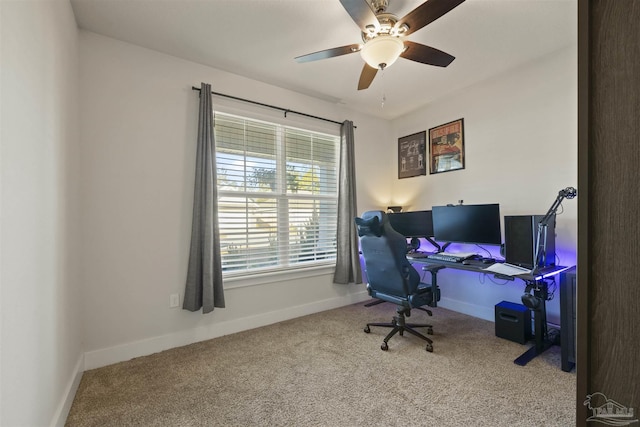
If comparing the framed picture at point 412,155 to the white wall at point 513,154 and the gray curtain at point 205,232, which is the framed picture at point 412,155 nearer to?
the white wall at point 513,154

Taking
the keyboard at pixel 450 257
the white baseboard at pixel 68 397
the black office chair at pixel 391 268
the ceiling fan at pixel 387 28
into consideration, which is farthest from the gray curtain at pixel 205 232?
the keyboard at pixel 450 257

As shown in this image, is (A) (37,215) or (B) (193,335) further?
(B) (193,335)

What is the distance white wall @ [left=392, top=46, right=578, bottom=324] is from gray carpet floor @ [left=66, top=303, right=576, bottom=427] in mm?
801

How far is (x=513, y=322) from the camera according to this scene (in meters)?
2.56

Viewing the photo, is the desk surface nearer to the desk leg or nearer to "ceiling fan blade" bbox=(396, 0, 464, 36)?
the desk leg

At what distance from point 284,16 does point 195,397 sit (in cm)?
274

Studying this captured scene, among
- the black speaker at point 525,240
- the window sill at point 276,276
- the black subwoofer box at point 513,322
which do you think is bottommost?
the black subwoofer box at point 513,322

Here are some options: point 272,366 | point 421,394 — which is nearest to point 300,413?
point 272,366

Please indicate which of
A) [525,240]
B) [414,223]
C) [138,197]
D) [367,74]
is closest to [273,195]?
[138,197]

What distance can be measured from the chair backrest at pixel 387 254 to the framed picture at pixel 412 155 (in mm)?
1796

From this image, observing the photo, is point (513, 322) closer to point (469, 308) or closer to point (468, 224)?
point (469, 308)

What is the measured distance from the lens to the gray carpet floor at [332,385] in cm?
166

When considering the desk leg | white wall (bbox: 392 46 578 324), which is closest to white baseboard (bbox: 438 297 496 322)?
white wall (bbox: 392 46 578 324)

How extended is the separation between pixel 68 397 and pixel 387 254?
2.37 metres
